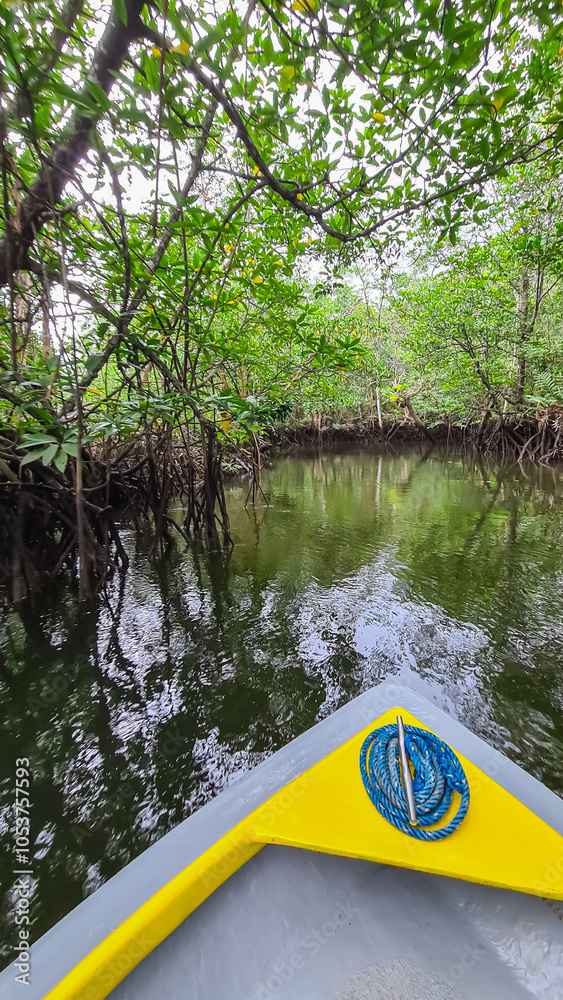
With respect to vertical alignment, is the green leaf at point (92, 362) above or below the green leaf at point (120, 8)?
below

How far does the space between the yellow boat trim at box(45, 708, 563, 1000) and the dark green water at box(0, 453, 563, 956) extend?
23.1 inches

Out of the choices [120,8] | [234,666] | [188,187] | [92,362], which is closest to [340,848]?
[234,666]

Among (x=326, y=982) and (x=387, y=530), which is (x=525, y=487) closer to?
(x=387, y=530)

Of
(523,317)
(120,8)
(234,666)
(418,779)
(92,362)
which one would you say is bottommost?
(234,666)

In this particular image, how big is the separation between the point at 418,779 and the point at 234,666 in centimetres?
131

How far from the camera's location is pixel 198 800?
136cm

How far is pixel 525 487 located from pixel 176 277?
658cm

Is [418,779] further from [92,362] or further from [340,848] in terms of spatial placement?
[92,362]

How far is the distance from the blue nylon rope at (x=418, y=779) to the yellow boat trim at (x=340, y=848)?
2 centimetres

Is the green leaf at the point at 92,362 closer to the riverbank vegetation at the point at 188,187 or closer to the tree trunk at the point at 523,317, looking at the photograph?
the riverbank vegetation at the point at 188,187

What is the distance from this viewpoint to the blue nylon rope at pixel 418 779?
0.89m

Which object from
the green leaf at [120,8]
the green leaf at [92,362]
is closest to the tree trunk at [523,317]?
the green leaf at [92,362]

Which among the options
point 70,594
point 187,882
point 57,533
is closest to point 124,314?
point 70,594

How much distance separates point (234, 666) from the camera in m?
2.12
